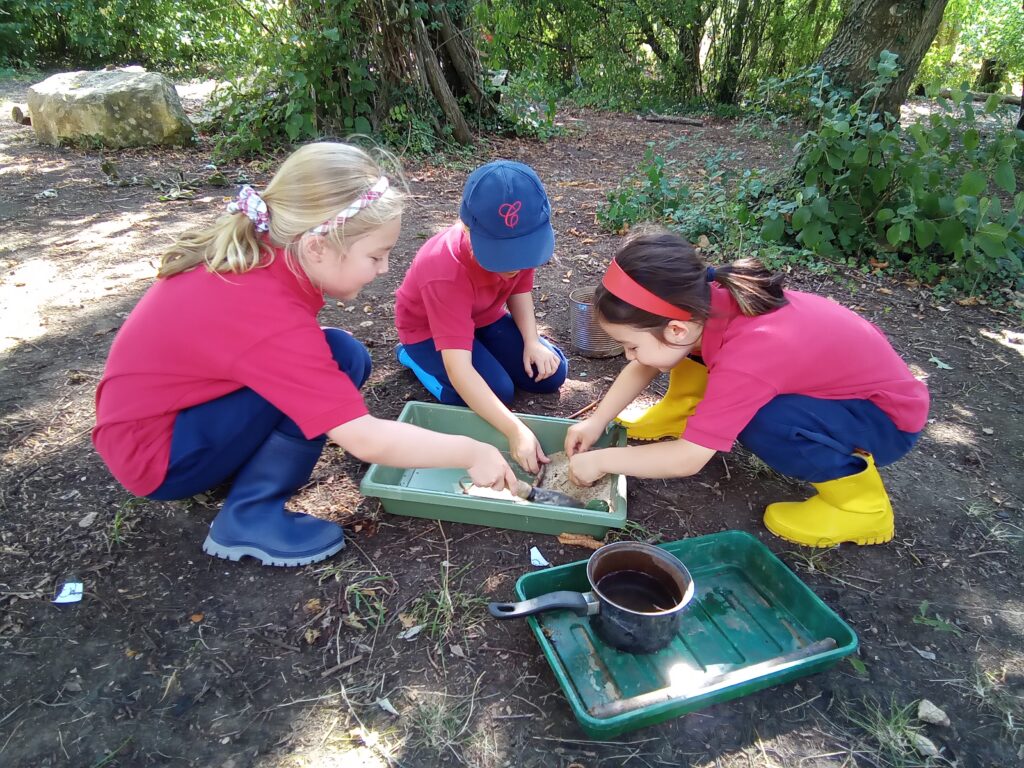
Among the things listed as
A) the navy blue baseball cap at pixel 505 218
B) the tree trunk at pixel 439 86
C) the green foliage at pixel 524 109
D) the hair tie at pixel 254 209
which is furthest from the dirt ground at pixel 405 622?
the green foliage at pixel 524 109

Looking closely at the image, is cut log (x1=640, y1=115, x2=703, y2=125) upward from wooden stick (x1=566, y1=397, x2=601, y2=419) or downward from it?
upward

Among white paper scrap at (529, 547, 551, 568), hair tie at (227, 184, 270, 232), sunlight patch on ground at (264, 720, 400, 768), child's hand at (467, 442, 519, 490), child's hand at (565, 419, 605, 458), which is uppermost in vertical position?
hair tie at (227, 184, 270, 232)

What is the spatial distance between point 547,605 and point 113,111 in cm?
634

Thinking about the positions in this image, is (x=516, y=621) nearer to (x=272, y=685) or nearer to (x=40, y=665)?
(x=272, y=685)

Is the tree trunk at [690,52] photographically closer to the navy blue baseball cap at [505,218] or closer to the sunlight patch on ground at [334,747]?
the navy blue baseball cap at [505,218]

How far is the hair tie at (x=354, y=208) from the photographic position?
165 centimetres

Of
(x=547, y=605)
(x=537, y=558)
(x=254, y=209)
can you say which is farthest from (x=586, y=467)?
(x=254, y=209)

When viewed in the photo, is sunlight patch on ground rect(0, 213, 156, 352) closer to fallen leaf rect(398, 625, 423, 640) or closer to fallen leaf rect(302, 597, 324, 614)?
fallen leaf rect(302, 597, 324, 614)

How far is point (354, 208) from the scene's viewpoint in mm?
1668

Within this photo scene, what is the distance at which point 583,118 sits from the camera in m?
8.76

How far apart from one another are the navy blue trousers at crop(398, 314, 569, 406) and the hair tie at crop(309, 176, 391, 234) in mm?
1029

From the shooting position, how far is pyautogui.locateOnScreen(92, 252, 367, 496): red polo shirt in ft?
5.32

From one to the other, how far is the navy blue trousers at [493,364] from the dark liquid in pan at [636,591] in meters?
1.06

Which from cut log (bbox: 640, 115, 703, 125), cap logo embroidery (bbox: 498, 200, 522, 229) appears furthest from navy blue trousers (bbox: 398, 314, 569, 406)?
cut log (bbox: 640, 115, 703, 125)
